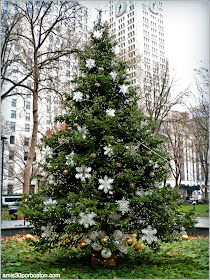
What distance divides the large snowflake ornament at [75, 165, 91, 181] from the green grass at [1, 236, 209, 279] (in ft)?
4.48

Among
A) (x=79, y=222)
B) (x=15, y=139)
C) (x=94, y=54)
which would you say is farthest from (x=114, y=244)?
(x=15, y=139)

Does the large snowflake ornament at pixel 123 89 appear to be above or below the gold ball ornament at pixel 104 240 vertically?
above

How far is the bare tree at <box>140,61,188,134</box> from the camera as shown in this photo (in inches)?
559

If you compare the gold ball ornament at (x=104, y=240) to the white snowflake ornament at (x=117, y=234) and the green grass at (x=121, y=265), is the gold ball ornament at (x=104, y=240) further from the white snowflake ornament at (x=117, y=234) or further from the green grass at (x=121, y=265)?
the green grass at (x=121, y=265)

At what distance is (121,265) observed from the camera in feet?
14.8

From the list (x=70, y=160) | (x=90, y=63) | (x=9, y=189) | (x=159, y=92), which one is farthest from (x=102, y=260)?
(x=9, y=189)

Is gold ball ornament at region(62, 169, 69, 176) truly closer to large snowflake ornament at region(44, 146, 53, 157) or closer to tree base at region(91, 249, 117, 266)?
large snowflake ornament at region(44, 146, 53, 157)

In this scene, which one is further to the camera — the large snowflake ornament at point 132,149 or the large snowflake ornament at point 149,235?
the large snowflake ornament at point 132,149

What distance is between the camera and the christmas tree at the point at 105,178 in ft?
13.5

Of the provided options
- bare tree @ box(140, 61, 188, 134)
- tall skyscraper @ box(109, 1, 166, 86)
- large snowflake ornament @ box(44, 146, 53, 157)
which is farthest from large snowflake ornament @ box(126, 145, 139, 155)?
bare tree @ box(140, 61, 188, 134)

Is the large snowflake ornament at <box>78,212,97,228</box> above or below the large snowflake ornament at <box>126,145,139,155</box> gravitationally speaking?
below

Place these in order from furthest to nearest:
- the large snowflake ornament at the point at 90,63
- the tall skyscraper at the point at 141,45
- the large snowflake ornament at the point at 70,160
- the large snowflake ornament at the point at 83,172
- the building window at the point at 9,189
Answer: the building window at the point at 9,189 → the tall skyscraper at the point at 141,45 → the large snowflake ornament at the point at 90,63 → the large snowflake ornament at the point at 70,160 → the large snowflake ornament at the point at 83,172

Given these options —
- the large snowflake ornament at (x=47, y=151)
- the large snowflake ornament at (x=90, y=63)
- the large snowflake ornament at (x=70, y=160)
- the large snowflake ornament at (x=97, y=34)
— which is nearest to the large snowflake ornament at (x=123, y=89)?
the large snowflake ornament at (x=90, y=63)

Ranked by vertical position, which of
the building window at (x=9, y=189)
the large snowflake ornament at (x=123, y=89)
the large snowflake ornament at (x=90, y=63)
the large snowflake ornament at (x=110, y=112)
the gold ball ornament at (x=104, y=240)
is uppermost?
the large snowflake ornament at (x=90, y=63)
